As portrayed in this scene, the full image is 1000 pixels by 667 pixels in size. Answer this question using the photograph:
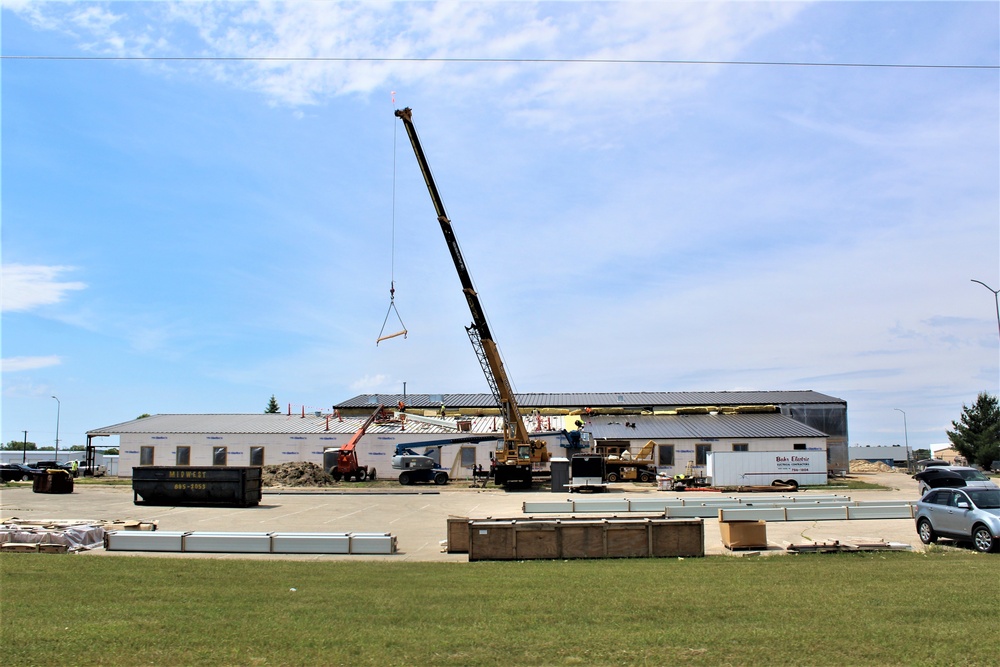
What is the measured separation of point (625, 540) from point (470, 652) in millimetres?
10469

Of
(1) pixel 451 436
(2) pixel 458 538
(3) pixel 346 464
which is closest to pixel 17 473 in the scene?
(3) pixel 346 464

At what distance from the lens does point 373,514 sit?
32062 mm

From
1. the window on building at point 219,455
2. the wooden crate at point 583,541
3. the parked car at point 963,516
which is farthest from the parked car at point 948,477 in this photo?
the window on building at point 219,455

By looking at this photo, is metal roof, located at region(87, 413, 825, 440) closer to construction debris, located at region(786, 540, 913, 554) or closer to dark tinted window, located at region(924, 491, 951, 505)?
dark tinted window, located at region(924, 491, 951, 505)

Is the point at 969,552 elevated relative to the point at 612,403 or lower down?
lower down

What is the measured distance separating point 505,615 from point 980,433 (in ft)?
300

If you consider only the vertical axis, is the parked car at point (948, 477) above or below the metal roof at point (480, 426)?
below

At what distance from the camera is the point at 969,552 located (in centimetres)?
1917

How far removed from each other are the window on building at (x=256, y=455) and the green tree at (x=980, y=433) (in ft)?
243

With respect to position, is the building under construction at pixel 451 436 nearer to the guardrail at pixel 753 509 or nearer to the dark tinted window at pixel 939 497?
the guardrail at pixel 753 509

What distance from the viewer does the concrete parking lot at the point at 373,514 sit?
884 inches

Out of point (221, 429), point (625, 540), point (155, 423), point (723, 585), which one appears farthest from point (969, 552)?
point (155, 423)

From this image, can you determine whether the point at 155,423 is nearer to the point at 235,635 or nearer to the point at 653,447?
the point at 653,447

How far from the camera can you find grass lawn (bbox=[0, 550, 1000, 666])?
8.48 m
